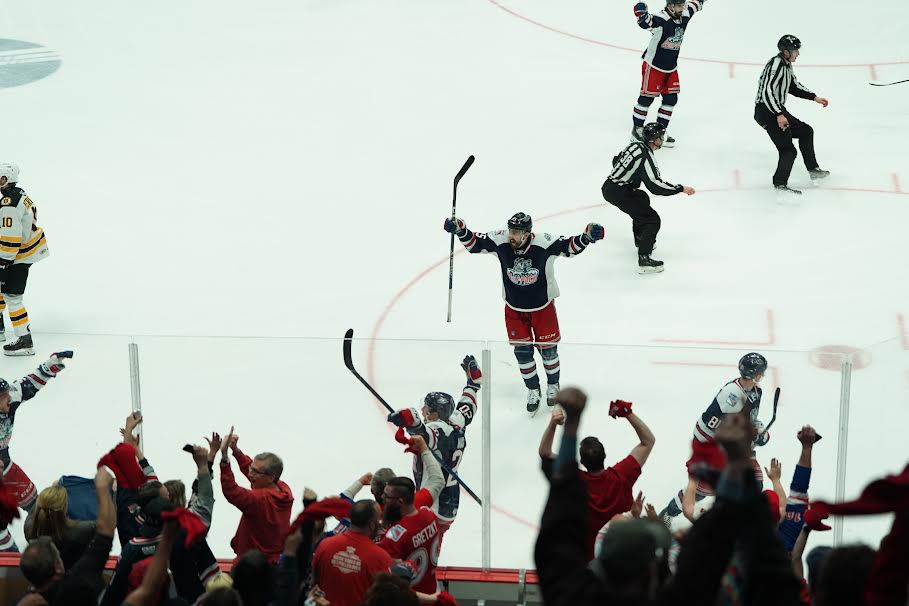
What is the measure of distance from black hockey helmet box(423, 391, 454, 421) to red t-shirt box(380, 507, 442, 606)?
1.28 meters

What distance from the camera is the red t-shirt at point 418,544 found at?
16.3ft

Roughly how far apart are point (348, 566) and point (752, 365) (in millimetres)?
2489

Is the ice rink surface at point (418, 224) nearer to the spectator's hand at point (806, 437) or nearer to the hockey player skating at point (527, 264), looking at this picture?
the spectator's hand at point (806, 437)

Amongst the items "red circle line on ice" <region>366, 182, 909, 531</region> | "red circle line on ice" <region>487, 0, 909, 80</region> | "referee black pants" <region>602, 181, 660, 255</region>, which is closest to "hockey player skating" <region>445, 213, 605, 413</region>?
"red circle line on ice" <region>366, 182, 909, 531</region>

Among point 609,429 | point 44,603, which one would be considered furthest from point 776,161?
point 44,603

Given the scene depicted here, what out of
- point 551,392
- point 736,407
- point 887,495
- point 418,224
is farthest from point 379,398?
point 418,224

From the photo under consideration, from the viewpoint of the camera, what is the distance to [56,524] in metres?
5.00

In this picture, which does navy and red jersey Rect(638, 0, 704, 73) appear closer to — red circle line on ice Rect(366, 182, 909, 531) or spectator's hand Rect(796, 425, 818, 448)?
red circle line on ice Rect(366, 182, 909, 531)

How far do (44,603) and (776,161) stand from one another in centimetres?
933

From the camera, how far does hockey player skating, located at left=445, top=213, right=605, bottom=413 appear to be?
7.88 meters

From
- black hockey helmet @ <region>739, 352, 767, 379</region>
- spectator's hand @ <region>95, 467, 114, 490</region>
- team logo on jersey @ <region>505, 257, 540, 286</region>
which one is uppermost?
team logo on jersey @ <region>505, 257, 540, 286</region>

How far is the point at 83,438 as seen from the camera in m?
6.60

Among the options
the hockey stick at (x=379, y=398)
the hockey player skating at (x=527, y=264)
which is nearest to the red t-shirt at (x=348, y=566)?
the hockey stick at (x=379, y=398)

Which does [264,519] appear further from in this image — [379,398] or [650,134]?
[650,134]
